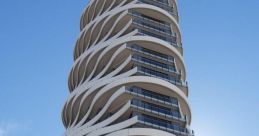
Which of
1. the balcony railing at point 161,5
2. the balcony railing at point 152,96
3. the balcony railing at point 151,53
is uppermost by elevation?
the balcony railing at point 161,5

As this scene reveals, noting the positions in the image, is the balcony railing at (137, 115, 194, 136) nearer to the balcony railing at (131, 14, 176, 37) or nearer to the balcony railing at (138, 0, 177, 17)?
the balcony railing at (131, 14, 176, 37)

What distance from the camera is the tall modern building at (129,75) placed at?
180ft

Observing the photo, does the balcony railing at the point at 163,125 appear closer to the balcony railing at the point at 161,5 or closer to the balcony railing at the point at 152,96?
the balcony railing at the point at 152,96

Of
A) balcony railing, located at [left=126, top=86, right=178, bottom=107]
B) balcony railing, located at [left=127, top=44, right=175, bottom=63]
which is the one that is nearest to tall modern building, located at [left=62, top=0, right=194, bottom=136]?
balcony railing, located at [left=126, top=86, right=178, bottom=107]

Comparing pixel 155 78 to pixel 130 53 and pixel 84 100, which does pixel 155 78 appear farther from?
pixel 84 100

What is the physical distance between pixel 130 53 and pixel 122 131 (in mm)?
13285

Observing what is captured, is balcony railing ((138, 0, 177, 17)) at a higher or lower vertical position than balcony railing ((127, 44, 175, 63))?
higher


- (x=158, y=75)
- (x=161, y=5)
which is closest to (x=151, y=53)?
(x=158, y=75)

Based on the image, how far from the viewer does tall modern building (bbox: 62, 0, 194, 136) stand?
54719 mm

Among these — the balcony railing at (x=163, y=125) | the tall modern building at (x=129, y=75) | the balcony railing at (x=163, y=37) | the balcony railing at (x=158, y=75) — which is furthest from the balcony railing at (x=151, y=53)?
the balcony railing at (x=163, y=125)

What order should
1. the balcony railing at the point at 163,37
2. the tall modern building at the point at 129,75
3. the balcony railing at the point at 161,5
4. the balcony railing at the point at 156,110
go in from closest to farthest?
the balcony railing at the point at 156,110
the tall modern building at the point at 129,75
the balcony railing at the point at 163,37
the balcony railing at the point at 161,5

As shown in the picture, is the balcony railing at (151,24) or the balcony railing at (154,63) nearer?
the balcony railing at (154,63)

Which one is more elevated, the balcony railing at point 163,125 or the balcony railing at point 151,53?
the balcony railing at point 151,53

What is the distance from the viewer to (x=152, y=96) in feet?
187
